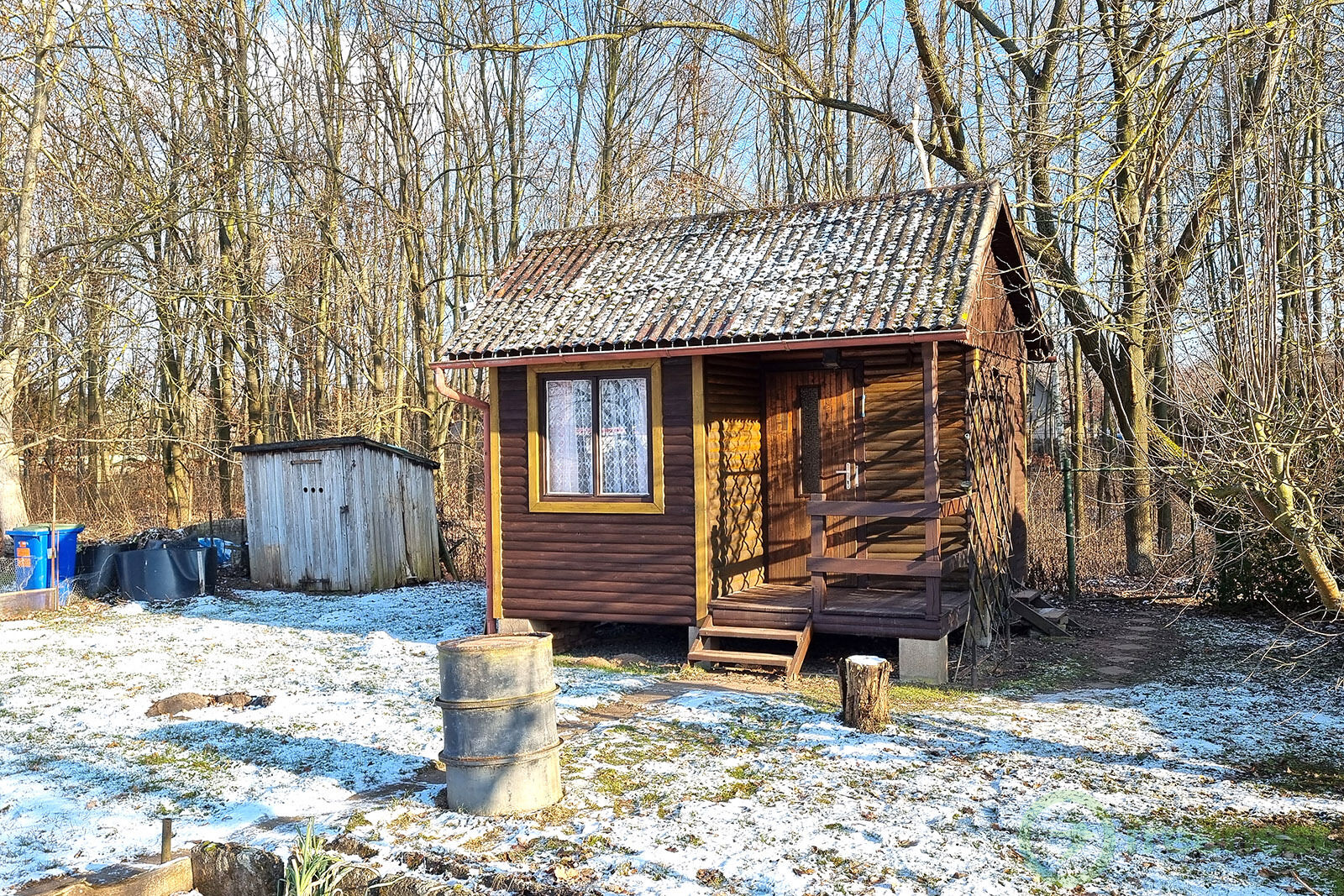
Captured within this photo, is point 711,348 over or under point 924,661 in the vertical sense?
over

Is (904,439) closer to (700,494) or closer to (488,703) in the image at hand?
(700,494)

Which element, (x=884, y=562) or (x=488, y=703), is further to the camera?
(x=884, y=562)

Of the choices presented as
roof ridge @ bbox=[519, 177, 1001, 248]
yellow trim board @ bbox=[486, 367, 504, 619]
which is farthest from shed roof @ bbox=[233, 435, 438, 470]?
yellow trim board @ bbox=[486, 367, 504, 619]

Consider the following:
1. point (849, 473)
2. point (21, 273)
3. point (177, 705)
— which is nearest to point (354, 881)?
point (177, 705)

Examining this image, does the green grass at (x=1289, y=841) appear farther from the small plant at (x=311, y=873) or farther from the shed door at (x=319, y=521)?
the shed door at (x=319, y=521)

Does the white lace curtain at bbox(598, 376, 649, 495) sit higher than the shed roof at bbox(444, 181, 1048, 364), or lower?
lower

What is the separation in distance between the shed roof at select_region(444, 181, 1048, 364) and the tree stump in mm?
2981

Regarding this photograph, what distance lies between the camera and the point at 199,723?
8250mm

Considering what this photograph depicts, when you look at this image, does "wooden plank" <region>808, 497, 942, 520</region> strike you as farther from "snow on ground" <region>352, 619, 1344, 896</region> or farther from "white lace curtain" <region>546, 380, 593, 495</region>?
"white lace curtain" <region>546, 380, 593, 495</region>

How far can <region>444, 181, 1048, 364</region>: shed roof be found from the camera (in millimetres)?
9773

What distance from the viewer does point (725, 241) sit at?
12.1 metres

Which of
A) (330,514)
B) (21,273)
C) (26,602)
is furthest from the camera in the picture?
(330,514)

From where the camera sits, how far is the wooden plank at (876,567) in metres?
9.45

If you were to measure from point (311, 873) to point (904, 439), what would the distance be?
7914 mm
